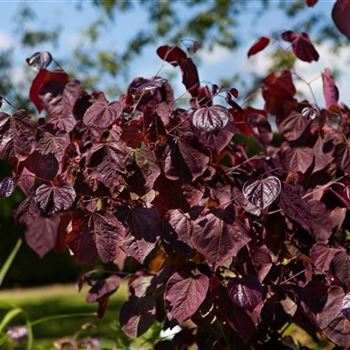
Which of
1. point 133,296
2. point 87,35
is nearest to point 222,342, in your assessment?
point 133,296

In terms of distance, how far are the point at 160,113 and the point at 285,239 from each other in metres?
0.59

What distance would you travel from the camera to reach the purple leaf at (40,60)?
2.38m

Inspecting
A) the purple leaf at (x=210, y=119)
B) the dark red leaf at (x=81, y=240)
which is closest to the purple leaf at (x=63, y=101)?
the dark red leaf at (x=81, y=240)

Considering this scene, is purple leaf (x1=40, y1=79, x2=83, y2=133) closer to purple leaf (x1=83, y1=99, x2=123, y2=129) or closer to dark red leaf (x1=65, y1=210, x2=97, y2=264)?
purple leaf (x1=83, y1=99, x2=123, y2=129)

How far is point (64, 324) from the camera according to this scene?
8367 millimetres

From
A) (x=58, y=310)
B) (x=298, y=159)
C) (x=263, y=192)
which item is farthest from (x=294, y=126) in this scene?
(x=58, y=310)

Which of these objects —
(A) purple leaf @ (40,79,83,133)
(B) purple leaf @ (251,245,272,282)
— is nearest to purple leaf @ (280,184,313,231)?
(B) purple leaf @ (251,245,272,282)

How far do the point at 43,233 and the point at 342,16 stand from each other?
1150 mm

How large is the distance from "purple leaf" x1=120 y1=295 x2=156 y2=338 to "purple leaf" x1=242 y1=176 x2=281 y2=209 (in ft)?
1.80

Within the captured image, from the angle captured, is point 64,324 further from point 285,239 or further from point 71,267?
point 285,239

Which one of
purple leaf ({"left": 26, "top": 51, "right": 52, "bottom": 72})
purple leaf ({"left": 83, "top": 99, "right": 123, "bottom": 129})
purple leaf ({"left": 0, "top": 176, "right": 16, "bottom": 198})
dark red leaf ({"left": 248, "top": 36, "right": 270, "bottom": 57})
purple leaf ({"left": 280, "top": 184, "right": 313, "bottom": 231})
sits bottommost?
purple leaf ({"left": 280, "top": 184, "right": 313, "bottom": 231})

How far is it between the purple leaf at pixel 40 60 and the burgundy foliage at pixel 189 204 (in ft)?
0.04

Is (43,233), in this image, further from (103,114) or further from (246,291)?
(246,291)

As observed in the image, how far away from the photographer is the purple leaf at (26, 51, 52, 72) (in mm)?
2375
